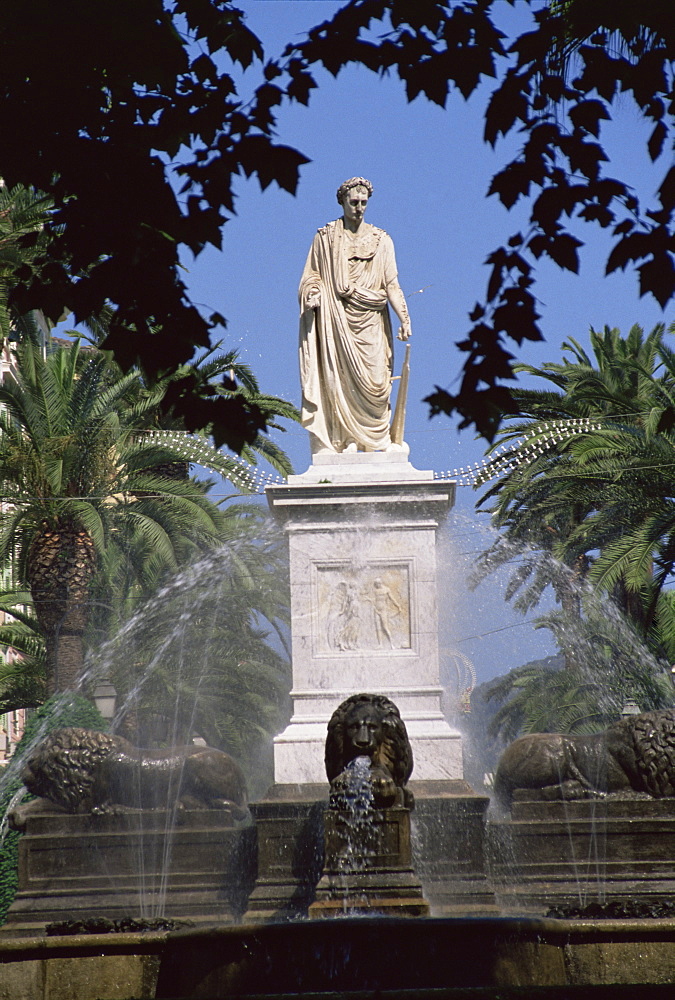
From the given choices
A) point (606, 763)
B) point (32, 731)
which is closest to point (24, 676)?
point (32, 731)

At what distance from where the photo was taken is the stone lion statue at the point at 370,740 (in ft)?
36.9

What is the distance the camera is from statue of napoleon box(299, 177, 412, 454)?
14.4 m

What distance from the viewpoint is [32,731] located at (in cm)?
2078

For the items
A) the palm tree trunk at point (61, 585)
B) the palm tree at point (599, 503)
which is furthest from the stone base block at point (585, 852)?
the palm tree trunk at point (61, 585)

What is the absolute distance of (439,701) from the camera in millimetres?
13219

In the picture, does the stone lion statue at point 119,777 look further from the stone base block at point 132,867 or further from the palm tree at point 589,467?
the palm tree at point 589,467

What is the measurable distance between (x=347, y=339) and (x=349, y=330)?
0.12 meters

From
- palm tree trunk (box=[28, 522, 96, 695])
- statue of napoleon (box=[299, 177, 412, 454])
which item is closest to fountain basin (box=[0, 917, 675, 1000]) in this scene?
statue of napoleon (box=[299, 177, 412, 454])

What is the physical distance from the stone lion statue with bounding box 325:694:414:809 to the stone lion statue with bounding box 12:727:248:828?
76.5 inches

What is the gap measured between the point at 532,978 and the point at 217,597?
18.7m

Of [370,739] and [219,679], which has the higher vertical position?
[219,679]

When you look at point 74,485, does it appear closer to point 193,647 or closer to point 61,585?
point 61,585

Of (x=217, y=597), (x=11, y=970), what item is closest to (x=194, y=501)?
(x=217, y=597)

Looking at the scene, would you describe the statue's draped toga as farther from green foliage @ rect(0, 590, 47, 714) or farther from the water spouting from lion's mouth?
green foliage @ rect(0, 590, 47, 714)
